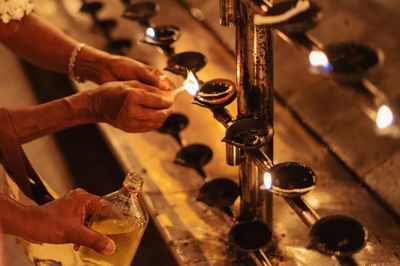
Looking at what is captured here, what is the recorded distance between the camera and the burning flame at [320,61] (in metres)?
1.29

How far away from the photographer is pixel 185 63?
2.10m

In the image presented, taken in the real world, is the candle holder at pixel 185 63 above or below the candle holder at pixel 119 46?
below

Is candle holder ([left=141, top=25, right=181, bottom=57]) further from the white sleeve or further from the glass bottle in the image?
the glass bottle

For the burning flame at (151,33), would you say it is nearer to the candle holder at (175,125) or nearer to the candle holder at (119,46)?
the candle holder at (175,125)

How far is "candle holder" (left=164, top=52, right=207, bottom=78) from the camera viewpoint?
2037 millimetres

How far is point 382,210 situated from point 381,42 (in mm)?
1003

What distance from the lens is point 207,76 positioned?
2.89 metres

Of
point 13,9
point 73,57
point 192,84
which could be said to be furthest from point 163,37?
point 13,9

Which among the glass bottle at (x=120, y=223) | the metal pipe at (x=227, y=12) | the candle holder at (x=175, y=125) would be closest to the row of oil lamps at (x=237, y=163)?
→ the candle holder at (x=175, y=125)

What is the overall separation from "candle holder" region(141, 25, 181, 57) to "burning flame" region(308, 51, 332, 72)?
0.95m

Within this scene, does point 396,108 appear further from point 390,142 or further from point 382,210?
point 390,142

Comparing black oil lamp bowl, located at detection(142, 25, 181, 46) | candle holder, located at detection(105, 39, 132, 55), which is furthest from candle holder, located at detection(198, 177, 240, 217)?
candle holder, located at detection(105, 39, 132, 55)

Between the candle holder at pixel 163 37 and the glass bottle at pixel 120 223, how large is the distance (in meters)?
0.71

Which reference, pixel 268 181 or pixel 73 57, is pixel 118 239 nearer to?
pixel 268 181
